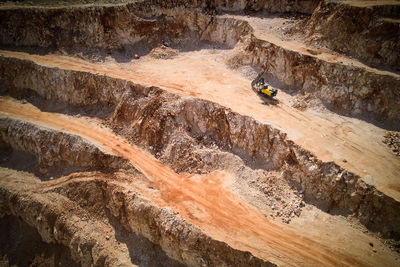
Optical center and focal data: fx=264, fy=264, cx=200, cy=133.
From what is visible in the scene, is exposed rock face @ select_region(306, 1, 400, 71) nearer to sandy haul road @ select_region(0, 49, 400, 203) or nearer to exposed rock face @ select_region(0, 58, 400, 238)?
sandy haul road @ select_region(0, 49, 400, 203)

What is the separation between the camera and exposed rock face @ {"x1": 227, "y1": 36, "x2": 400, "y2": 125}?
681 inches

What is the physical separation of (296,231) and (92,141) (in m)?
13.9

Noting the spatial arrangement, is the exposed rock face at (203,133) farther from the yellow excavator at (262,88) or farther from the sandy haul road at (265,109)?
the yellow excavator at (262,88)

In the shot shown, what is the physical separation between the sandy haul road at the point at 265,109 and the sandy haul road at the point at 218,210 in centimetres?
435

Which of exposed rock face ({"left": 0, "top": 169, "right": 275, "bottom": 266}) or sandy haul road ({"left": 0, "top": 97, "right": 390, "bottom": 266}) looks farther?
exposed rock face ({"left": 0, "top": 169, "right": 275, "bottom": 266})

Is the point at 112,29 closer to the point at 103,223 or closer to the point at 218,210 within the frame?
the point at 103,223

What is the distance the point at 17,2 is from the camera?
2462cm

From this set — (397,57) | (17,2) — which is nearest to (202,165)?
(397,57)

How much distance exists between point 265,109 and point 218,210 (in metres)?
7.71

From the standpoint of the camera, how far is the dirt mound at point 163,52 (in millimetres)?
24344

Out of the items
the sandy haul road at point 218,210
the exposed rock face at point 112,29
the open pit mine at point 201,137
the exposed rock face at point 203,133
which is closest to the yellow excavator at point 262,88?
the open pit mine at point 201,137

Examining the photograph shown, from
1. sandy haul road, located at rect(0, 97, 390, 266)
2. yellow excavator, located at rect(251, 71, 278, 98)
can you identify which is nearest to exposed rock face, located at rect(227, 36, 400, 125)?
yellow excavator, located at rect(251, 71, 278, 98)

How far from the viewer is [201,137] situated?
18.3 m

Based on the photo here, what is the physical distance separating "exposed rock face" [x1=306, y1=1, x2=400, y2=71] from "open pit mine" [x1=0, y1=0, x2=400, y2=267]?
0.09m
